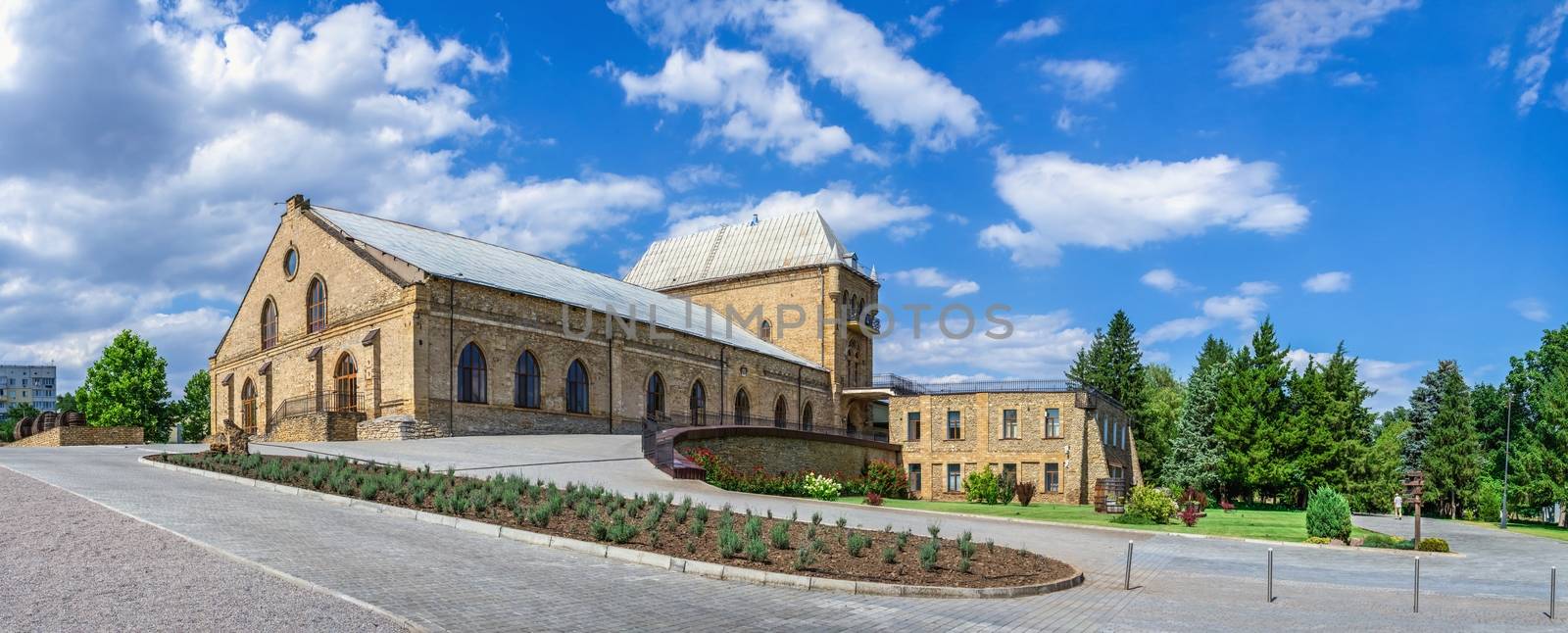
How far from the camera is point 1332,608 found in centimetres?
1372

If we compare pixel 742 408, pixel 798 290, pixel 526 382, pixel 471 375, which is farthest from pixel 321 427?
pixel 798 290

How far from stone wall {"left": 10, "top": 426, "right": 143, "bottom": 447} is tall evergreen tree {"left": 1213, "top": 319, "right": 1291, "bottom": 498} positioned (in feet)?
147

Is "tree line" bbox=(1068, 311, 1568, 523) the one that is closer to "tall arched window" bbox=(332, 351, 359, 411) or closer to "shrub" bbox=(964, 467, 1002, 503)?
"shrub" bbox=(964, 467, 1002, 503)

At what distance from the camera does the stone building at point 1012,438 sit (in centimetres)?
4419

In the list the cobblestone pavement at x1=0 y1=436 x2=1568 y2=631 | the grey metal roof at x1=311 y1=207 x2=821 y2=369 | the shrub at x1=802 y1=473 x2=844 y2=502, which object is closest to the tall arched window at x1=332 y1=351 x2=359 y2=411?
the grey metal roof at x1=311 y1=207 x2=821 y2=369

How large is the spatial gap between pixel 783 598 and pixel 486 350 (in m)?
26.4

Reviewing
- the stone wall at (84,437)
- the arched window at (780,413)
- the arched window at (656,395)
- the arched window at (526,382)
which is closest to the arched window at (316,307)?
the stone wall at (84,437)

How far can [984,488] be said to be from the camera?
124ft

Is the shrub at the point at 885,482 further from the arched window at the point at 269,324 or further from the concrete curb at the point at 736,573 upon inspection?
the arched window at the point at 269,324

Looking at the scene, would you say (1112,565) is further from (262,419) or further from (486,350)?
(262,419)

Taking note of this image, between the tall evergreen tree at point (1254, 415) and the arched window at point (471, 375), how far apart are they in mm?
33417

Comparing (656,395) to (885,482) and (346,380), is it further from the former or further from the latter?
(346,380)

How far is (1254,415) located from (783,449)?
23370mm

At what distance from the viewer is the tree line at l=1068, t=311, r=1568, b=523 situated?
152ft
